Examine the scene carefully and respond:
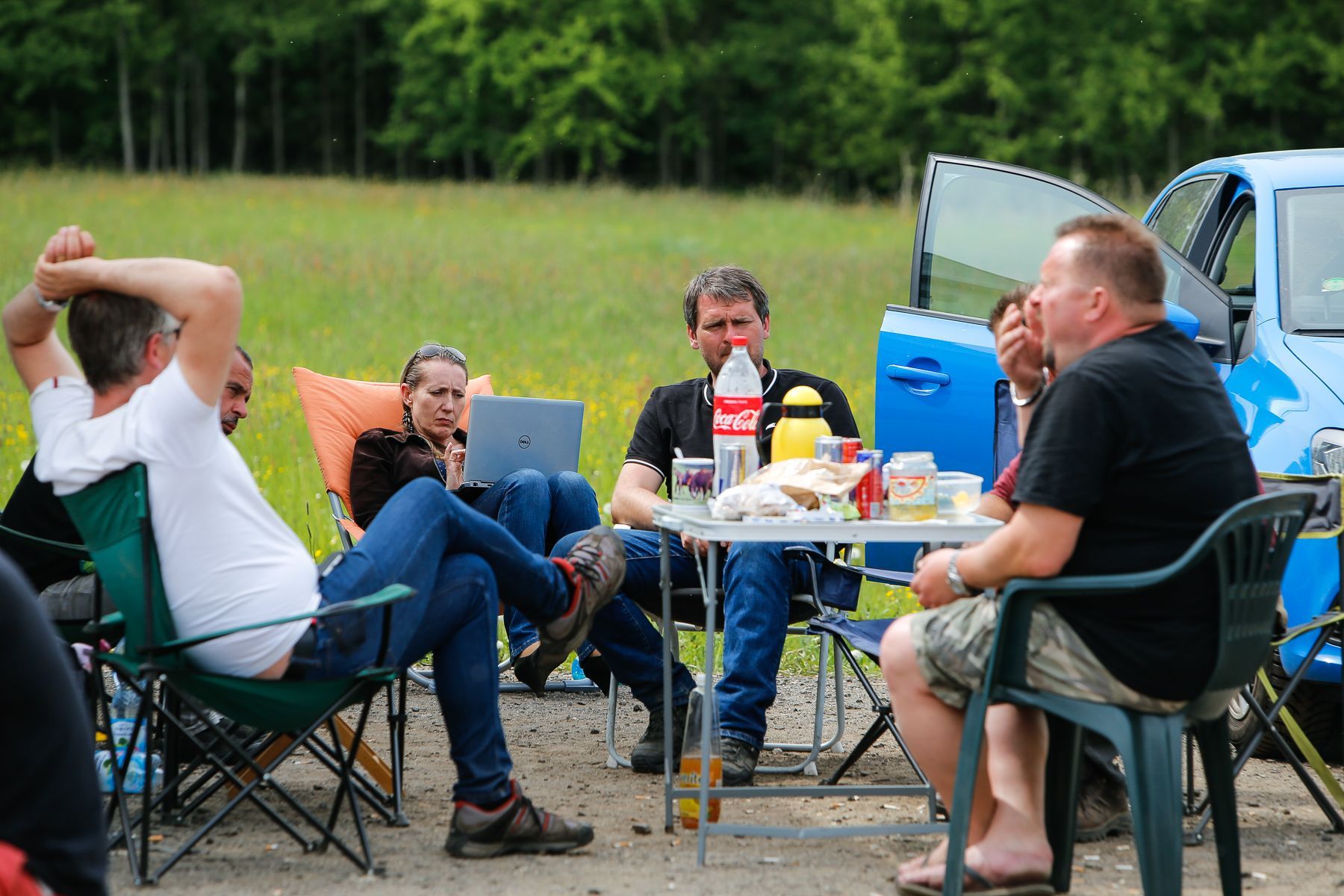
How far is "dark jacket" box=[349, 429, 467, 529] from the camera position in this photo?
494cm

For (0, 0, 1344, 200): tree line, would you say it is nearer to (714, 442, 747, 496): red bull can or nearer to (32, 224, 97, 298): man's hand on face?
(714, 442, 747, 496): red bull can

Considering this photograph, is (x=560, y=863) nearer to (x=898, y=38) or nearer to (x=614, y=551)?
(x=614, y=551)

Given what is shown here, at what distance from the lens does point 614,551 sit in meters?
3.89

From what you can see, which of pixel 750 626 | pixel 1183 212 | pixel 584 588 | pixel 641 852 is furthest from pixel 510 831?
pixel 1183 212

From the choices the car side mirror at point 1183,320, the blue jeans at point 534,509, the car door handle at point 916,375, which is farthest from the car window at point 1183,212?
the blue jeans at point 534,509

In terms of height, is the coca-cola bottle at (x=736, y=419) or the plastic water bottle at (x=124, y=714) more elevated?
the coca-cola bottle at (x=736, y=419)

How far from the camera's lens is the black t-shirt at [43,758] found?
1680 millimetres

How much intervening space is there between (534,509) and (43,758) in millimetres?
3073

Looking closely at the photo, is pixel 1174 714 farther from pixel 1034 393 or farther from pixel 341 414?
pixel 341 414

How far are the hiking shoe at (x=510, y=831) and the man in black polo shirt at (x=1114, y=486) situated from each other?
1.06 meters

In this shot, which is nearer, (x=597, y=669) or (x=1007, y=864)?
(x=1007, y=864)

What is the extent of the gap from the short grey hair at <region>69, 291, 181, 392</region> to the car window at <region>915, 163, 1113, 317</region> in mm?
3007

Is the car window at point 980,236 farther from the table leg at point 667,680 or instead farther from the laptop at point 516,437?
the table leg at point 667,680

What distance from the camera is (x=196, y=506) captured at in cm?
307
